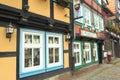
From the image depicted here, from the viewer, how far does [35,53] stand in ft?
23.7

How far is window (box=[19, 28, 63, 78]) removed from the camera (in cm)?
654

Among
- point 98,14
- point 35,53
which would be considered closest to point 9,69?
point 35,53

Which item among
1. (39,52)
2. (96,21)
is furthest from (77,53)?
(96,21)

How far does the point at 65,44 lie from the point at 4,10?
421 cm

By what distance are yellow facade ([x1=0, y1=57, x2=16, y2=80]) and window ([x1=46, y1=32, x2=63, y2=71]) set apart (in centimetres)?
207

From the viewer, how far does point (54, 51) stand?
840 cm

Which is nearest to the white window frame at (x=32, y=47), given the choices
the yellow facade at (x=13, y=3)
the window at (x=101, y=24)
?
the yellow facade at (x=13, y=3)

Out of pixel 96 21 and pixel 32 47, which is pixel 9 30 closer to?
pixel 32 47

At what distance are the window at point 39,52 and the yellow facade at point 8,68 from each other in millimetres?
344

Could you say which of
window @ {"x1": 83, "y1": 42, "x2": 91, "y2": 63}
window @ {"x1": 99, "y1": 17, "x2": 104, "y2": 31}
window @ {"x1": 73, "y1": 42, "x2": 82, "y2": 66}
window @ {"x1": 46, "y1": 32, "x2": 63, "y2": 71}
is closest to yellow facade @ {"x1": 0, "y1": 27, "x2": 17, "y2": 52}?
window @ {"x1": 46, "y1": 32, "x2": 63, "y2": 71}

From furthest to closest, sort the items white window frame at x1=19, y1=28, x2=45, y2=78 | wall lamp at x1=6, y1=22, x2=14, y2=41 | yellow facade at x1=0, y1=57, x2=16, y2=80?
1. white window frame at x1=19, y1=28, x2=45, y2=78
2. wall lamp at x1=6, y1=22, x2=14, y2=41
3. yellow facade at x1=0, y1=57, x2=16, y2=80

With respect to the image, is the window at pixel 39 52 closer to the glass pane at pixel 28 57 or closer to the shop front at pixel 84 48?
the glass pane at pixel 28 57

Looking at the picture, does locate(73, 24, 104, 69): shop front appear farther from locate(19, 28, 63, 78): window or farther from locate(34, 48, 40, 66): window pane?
locate(34, 48, 40, 66): window pane

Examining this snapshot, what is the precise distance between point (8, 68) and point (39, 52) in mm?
1838
